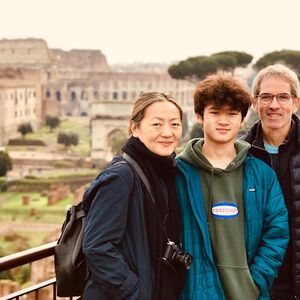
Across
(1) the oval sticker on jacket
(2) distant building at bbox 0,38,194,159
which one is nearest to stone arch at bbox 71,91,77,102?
(2) distant building at bbox 0,38,194,159

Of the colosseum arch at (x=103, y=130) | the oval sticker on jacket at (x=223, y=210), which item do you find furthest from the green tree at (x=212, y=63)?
the oval sticker on jacket at (x=223, y=210)

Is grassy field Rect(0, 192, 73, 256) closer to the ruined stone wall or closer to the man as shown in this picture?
the man

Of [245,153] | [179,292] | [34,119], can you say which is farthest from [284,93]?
[34,119]

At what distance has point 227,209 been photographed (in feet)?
5.00

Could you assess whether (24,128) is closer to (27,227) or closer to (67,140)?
(67,140)

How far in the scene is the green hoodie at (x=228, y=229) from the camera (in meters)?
1.53

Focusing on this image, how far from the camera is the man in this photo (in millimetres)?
1678

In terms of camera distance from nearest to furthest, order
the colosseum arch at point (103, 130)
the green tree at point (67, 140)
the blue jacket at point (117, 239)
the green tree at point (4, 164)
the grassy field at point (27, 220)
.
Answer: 1. the blue jacket at point (117, 239)
2. the grassy field at point (27, 220)
3. the green tree at point (4, 164)
4. the colosseum arch at point (103, 130)
5. the green tree at point (67, 140)

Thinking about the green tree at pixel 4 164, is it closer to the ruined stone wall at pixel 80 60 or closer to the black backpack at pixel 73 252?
the black backpack at pixel 73 252

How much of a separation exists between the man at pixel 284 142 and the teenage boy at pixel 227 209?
11 cm

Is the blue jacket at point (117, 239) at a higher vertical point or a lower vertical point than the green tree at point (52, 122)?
higher

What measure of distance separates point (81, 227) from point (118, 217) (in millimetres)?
140

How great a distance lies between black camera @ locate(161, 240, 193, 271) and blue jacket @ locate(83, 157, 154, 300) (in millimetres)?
47

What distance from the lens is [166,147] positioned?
1.49 meters
